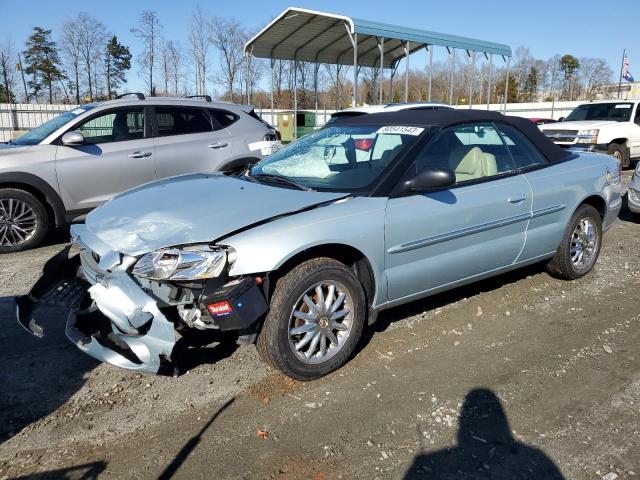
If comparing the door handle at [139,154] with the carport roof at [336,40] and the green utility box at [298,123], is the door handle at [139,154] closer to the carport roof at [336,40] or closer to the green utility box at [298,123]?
the carport roof at [336,40]

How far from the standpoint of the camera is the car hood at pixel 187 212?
2988 millimetres

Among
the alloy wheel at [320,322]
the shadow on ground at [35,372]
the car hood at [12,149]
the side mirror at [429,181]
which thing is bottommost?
the shadow on ground at [35,372]

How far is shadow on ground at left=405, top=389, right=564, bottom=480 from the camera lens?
7.97 feet

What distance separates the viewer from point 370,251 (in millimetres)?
3369

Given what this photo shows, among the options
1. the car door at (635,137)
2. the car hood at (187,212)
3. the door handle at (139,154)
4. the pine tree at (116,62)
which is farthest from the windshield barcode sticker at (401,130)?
the pine tree at (116,62)

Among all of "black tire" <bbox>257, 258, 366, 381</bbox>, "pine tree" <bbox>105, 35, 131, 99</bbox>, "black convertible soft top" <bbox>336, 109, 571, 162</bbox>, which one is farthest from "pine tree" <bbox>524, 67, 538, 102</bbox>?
"black tire" <bbox>257, 258, 366, 381</bbox>

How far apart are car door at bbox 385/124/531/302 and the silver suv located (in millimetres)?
3607

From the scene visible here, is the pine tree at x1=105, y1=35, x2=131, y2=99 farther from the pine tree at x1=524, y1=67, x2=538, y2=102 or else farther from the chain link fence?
the pine tree at x1=524, y1=67, x2=538, y2=102

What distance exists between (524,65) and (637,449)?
217ft

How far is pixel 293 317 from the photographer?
312 cm

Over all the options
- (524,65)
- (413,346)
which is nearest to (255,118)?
(413,346)

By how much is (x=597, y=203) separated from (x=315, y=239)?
336 cm

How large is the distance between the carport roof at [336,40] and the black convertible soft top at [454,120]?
9.34 meters

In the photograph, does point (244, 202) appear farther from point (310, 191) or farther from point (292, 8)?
point (292, 8)
